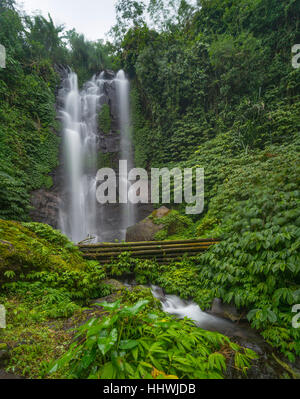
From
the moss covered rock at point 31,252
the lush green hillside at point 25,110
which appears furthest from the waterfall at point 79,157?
the moss covered rock at point 31,252

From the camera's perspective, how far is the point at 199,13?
14438 mm

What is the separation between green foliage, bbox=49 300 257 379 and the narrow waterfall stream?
388 inches

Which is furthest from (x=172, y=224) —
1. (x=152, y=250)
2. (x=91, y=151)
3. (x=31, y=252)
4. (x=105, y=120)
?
(x=105, y=120)

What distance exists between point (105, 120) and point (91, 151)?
3.38 m

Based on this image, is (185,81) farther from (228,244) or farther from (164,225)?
(228,244)

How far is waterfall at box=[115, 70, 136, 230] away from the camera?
40.8ft

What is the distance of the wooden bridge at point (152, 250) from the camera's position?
5.44 meters

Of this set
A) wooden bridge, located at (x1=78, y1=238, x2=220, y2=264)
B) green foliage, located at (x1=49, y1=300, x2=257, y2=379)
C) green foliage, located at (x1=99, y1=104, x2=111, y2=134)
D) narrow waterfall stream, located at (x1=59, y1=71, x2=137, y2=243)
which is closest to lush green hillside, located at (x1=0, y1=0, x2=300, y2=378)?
green foliage, located at (x1=49, y1=300, x2=257, y2=379)

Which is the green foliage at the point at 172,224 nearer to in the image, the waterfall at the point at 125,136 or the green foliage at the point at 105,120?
the waterfall at the point at 125,136

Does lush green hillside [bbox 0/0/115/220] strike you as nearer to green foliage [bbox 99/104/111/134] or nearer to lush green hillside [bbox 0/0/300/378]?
lush green hillside [bbox 0/0/300/378]

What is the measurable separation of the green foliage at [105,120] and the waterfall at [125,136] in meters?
1.10
